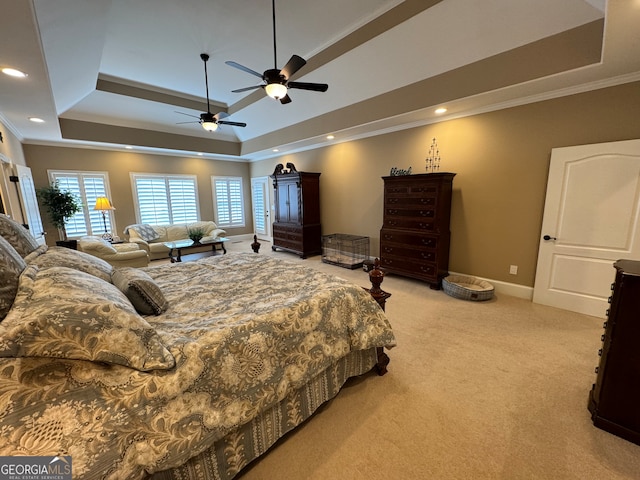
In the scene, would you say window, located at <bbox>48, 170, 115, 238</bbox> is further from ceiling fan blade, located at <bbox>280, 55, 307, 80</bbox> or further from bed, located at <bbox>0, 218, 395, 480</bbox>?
ceiling fan blade, located at <bbox>280, 55, 307, 80</bbox>

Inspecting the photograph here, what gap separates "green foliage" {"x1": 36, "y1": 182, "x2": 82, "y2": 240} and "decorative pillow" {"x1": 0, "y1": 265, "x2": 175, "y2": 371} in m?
5.55

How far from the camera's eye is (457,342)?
2631mm

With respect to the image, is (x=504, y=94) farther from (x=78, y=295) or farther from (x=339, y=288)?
(x=78, y=295)

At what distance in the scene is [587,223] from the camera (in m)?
3.04

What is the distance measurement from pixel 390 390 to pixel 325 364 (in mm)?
696

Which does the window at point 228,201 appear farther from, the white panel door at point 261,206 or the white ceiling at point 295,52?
the white ceiling at point 295,52

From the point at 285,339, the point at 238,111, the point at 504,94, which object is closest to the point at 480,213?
the point at 504,94

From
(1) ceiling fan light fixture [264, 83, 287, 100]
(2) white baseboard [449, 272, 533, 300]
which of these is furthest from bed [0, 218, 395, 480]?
(2) white baseboard [449, 272, 533, 300]

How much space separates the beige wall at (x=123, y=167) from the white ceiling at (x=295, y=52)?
0.35 meters

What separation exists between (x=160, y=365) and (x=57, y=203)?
6.32 metres

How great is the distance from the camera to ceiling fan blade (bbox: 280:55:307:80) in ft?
8.20

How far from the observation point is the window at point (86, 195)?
5.83 m

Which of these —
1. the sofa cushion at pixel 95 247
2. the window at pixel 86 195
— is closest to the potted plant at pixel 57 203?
the window at pixel 86 195

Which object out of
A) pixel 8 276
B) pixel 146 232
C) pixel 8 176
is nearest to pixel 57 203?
pixel 146 232
